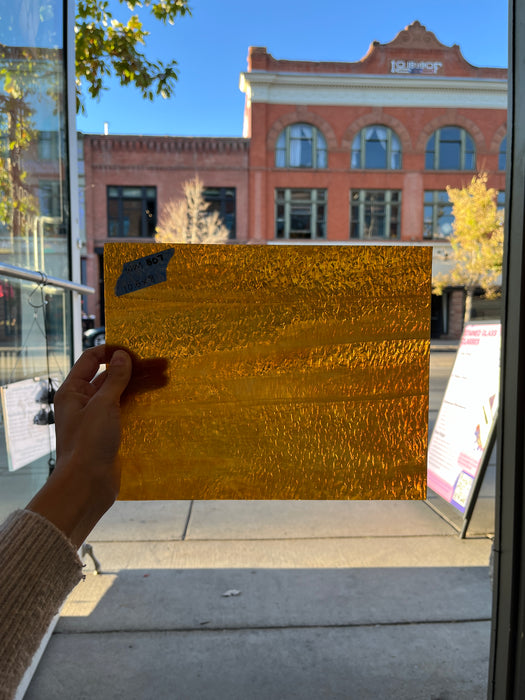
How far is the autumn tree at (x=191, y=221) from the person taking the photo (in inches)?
839

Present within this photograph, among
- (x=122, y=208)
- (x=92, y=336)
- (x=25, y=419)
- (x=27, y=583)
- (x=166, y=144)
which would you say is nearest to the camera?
(x=27, y=583)

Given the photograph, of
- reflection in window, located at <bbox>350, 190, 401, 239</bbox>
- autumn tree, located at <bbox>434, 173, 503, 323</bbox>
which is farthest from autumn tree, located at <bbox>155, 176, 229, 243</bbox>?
autumn tree, located at <bbox>434, 173, 503, 323</bbox>

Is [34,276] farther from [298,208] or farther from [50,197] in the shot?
[298,208]

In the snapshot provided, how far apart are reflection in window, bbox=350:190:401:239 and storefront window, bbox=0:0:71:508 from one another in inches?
877

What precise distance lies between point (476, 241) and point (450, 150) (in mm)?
5750

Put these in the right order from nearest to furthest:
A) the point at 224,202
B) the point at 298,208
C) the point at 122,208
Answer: the point at 122,208, the point at 224,202, the point at 298,208

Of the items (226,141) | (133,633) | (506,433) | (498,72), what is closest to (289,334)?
(506,433)

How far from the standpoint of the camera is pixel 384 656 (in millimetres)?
2260

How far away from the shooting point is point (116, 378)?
0.65 meters

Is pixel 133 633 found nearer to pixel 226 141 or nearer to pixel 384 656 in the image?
pixel 384 656

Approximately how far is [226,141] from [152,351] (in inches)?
945

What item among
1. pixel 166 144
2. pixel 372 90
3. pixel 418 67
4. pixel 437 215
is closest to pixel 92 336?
pixel 166 144

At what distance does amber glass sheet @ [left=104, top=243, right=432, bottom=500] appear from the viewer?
686 millimetres

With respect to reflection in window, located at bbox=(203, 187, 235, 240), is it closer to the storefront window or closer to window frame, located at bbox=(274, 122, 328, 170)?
window frame, located at bbox=(274, 122, 328, 170)
